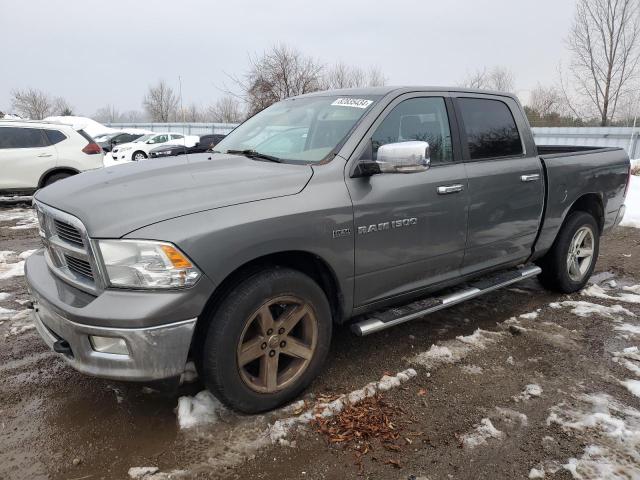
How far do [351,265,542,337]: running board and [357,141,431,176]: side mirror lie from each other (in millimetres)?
967

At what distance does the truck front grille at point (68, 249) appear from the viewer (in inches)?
93.2

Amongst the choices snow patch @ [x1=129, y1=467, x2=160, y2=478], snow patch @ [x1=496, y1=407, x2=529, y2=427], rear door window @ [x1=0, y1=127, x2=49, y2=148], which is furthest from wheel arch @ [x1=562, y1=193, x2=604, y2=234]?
rear door window @ [x1=0, y1=127, x2=49, y2=148]

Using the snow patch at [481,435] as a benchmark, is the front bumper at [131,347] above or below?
above

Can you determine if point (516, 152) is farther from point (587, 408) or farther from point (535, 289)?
point (587, 408)

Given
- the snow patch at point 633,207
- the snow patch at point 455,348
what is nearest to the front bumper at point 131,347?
the snow patch at point 455,348

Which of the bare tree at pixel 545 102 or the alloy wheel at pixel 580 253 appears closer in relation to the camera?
the alloy wheel at pixel 580 253

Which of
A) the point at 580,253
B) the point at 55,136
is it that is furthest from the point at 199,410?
the point at 55,136

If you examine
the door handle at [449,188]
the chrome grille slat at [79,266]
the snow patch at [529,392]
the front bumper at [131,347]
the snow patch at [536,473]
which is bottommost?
the snow patch at [536,473]

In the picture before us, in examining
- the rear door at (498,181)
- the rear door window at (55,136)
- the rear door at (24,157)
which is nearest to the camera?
the rear door at (498,181)

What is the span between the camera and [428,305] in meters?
3.39

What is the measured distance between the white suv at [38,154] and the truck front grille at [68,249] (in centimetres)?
750

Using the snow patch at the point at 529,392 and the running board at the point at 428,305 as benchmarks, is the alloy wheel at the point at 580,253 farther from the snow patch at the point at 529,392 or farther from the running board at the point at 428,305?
the snow patch at the point at 529,392

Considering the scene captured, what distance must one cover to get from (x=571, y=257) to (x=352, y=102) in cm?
295

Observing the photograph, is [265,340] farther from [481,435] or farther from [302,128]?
[302,128]
